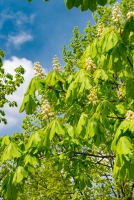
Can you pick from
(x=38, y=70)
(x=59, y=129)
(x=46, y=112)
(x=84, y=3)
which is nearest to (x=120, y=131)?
(x=59, y=129)

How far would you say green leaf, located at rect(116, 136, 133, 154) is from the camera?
123 inches

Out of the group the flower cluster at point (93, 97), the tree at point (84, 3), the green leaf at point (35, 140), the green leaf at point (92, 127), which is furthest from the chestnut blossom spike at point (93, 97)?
the tree at point (84, 3)

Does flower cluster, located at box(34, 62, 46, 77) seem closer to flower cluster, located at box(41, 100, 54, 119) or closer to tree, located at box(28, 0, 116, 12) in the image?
flower cluster, located at box(41, 100, 54, 119)

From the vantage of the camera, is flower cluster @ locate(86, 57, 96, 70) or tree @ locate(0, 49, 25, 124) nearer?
flower cluster @ locate(86, 57, 96, 70)

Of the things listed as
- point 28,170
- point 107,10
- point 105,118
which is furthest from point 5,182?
point 107,10

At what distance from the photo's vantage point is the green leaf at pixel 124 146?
10.2 feet

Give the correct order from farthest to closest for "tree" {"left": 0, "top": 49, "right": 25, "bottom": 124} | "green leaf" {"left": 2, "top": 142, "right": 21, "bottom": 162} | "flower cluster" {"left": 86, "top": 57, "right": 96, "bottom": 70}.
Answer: "tree" {"left": 0, "top": 49, "right": 25, "bottom": 124}
"flower cluster" {"left": 86, "top": 57, "right": 96, "bottom": 70}
"green leaf" {"left": 2, "top": 142, "right": 21, "bottom": 162}

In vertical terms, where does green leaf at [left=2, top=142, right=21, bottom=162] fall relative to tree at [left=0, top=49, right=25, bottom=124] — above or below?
below

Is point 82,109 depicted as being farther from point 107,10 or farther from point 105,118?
point 107,10

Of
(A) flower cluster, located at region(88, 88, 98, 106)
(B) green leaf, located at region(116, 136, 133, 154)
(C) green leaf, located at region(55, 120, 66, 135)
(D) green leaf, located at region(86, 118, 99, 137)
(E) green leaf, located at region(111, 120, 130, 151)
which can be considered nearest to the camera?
(B) green leaf, located at region(116, 136, 133, 154)

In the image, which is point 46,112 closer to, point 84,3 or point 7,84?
point 84,3

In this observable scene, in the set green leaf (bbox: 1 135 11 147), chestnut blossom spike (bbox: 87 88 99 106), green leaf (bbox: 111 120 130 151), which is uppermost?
chestnut blossom spike (bbox: 87 88 99 106)

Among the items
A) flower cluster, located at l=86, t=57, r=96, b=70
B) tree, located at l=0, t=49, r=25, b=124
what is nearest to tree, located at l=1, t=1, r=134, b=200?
flower cluster, located at l=86, t=57, r=96, b=70

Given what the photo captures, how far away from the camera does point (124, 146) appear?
3.21 meters
